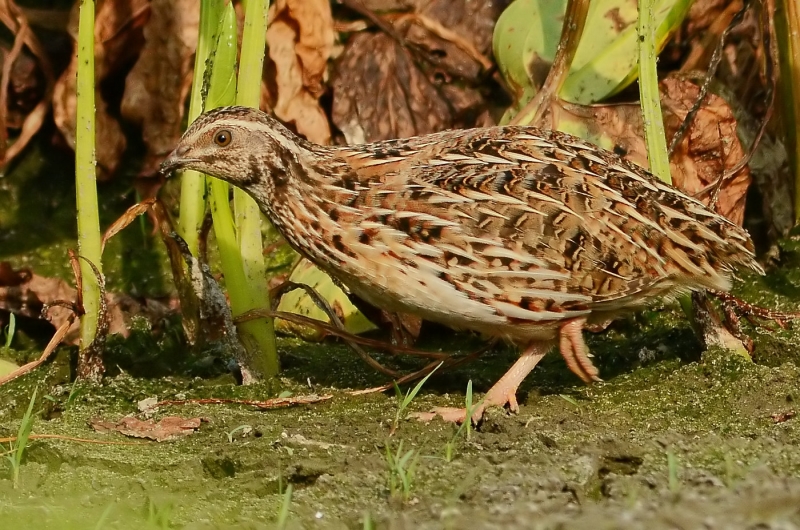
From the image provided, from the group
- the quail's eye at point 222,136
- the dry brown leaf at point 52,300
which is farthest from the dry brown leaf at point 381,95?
the quail's eye at point 222,136

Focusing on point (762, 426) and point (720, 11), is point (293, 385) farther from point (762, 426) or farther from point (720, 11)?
point (720, 11)

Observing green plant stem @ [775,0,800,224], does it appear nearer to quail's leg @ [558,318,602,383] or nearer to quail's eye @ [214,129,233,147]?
quail's leg @ [558,318,602,383]

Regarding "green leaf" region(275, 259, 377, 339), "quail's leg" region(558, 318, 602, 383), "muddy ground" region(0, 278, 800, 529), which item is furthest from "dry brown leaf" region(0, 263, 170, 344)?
"quail's leg" region(558, 318, 602, 383)

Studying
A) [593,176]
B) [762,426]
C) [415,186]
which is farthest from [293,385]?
[762,426]

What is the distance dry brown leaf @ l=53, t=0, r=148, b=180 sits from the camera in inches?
248

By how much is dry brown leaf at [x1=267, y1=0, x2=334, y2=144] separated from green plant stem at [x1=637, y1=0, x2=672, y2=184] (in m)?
2.31

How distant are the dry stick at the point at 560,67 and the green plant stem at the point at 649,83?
56 centimetres

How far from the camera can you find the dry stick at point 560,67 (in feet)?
15.9

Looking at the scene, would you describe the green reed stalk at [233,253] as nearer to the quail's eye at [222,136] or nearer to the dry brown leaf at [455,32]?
the quail's eye at [222,136]

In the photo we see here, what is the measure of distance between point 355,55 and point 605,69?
1708 mm

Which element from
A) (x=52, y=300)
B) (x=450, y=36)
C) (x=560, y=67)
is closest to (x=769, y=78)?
(x=560, y=67)

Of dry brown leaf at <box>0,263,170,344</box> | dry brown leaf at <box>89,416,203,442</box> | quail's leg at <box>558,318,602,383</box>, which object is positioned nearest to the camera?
dry brown leaf at <box>89,416,203,442</box>

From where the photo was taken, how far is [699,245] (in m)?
4.26

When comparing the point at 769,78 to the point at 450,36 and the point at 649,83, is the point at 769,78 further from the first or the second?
the point at 450,36
